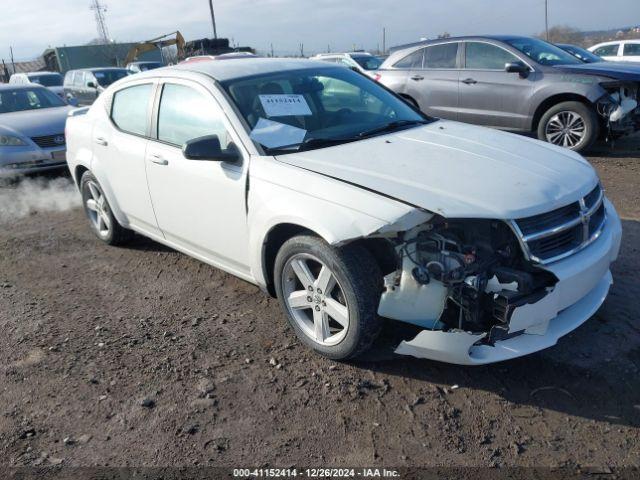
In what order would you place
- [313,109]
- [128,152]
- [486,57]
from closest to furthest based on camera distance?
[313,109] < [128,152] < [486,57]

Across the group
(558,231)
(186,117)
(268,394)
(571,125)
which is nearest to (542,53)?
(571,125)

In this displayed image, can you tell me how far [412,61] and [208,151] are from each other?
6.96m

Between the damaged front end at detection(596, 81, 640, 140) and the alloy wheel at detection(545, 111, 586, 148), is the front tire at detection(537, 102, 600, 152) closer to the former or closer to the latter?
the alloy wheel at detection(545, 111, 586, 148)

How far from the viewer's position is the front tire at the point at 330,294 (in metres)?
2.92

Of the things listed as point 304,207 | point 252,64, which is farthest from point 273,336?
point 252,64

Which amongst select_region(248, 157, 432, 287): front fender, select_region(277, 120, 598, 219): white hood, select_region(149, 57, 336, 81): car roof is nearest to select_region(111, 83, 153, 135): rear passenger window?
select_region(149, 57, 336, 81): car roof

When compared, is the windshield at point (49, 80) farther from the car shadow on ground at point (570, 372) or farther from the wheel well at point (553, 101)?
the car shadow on ground at point (570, 372)

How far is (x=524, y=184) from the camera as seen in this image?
290 centimetres

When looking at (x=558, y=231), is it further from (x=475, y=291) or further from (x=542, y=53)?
(x=542, y=53)

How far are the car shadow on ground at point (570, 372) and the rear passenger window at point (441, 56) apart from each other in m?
6.32

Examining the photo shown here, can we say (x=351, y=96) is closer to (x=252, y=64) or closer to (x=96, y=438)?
(x=252, y=64)

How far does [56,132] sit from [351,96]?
19.7ft

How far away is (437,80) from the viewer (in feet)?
29.5

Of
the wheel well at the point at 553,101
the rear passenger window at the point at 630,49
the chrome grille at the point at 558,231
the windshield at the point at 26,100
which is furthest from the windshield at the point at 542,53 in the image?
the rear passenger window at the point at 630,49
